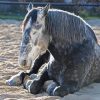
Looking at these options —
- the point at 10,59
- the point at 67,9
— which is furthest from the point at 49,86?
the point at 67,9

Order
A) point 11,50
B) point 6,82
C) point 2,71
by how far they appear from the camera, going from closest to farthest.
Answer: point 6,82 < point 2,71 < point 11,50

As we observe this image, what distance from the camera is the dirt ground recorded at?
15.8 feet

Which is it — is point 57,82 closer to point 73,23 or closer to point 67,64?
point 67,64

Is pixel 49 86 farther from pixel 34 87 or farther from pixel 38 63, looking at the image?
pixel 38 63

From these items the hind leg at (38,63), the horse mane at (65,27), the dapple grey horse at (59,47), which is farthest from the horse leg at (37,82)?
the horse mane at (65,27)

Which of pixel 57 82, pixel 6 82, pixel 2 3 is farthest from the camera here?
pixel 2 3

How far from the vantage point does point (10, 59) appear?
22.3 feet

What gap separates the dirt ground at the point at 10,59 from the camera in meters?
4.83

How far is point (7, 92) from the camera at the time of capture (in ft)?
16.4

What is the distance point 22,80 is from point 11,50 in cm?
221

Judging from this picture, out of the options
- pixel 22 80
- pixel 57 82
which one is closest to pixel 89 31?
pixel 57 82

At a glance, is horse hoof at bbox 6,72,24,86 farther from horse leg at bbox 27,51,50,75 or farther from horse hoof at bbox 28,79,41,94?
horse hoof at bbox 28,79,41,94

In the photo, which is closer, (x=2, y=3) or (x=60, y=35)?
(x=60, y=35)

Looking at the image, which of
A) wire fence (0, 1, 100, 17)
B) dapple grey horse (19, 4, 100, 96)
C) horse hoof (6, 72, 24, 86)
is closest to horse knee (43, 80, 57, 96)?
dapple grey horse (19, 4, 100, 96)
